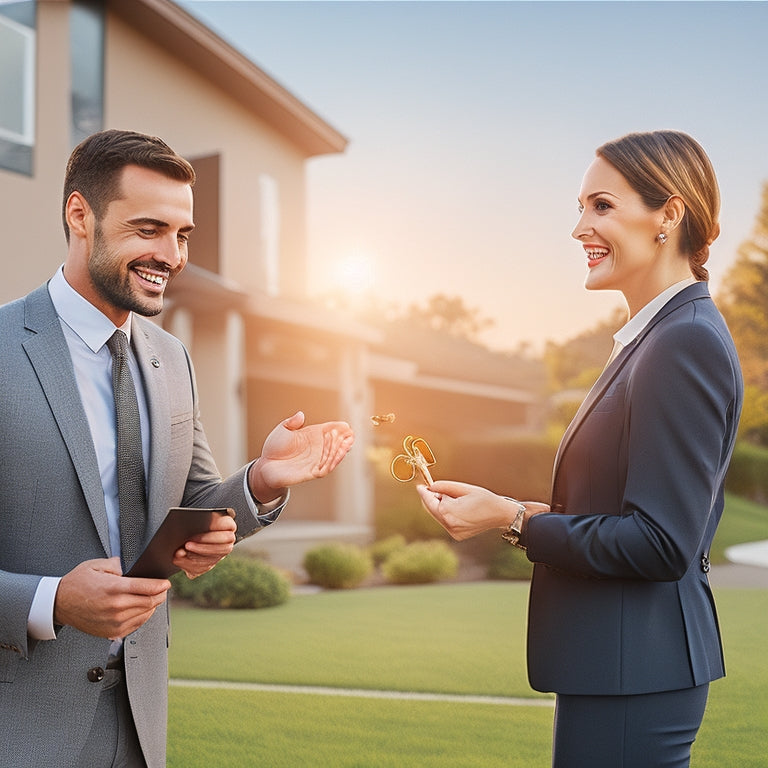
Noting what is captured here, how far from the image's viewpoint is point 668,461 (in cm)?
215

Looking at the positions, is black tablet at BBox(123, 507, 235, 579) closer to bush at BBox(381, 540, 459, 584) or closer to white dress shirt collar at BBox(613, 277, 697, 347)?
white dress shirt collar at BBox(613, 277, 697, 347)

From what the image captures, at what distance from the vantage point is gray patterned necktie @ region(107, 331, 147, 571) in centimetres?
261

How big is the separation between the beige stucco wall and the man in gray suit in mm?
12430

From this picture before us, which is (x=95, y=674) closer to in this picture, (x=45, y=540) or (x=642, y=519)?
(x=45, y=540)

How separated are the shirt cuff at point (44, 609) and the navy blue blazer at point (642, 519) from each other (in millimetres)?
1270

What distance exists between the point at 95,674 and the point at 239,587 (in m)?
9.98

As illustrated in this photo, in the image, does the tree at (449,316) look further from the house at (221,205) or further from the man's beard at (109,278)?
the man's beard at (109,278)

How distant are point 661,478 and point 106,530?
5.01 feet

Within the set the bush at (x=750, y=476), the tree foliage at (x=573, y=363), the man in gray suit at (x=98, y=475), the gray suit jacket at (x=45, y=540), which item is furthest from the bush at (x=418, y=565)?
the gray suit jacket at (x=45, y=540)

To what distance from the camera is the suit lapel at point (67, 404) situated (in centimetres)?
248

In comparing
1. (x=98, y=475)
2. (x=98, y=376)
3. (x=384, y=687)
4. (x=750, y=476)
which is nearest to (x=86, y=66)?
(x=384, y=687)

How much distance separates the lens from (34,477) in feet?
8.00

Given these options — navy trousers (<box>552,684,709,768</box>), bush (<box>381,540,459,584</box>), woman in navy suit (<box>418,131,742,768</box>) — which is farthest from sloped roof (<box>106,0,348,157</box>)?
navy trousers (<box>552,684,709,768</box>)

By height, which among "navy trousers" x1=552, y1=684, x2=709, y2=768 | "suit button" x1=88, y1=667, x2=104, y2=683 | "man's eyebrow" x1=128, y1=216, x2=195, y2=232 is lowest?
"navy trousers" x1=552, y1=684, x2=709, y2=768
